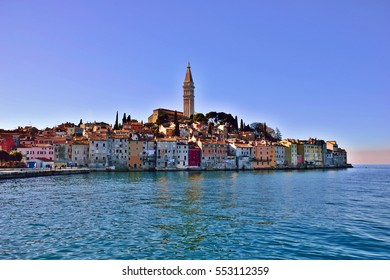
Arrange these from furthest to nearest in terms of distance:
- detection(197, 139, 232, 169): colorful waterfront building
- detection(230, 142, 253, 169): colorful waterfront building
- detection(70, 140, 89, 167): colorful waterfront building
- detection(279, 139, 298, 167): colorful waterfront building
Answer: detection(279, 139, 298, 167): colorful waterfront building < detection(230, 142, 253, 169): colorful waterfront building < detection(197, 139, 232, 169): colorful waterfront building < detection(70, 140, 89, 167): colorful waterfront building

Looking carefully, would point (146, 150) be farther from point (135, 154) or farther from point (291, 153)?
point (291, 153)

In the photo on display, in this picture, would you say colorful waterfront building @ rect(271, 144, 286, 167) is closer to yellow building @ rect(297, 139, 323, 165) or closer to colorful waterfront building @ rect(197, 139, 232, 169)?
yellow building @ rect(297, 139, 323, 165)

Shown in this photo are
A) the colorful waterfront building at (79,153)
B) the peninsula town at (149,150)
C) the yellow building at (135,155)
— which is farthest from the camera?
the yellow building at (135,155)

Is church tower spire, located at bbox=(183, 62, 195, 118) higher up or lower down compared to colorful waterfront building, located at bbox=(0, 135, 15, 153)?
higher up

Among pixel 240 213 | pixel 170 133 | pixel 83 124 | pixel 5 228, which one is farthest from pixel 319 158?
pixel 5 228

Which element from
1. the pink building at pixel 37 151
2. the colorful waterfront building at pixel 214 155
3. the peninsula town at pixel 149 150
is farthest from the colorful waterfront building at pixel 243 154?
the pink building at pixel 37 151

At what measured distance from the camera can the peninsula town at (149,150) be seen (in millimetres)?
46344

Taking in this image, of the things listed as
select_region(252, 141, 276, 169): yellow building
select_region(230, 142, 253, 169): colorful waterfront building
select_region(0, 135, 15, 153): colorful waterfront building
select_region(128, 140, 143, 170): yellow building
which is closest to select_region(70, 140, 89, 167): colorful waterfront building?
select_region(128, 140, 143, 170): yellow building

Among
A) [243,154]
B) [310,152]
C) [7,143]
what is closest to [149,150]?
[243,154]

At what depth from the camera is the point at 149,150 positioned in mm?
53094

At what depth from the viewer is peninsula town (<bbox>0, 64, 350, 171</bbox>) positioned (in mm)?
46344

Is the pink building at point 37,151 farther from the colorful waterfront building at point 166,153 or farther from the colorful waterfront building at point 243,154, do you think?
the colorful waterfront building at point 243,154
